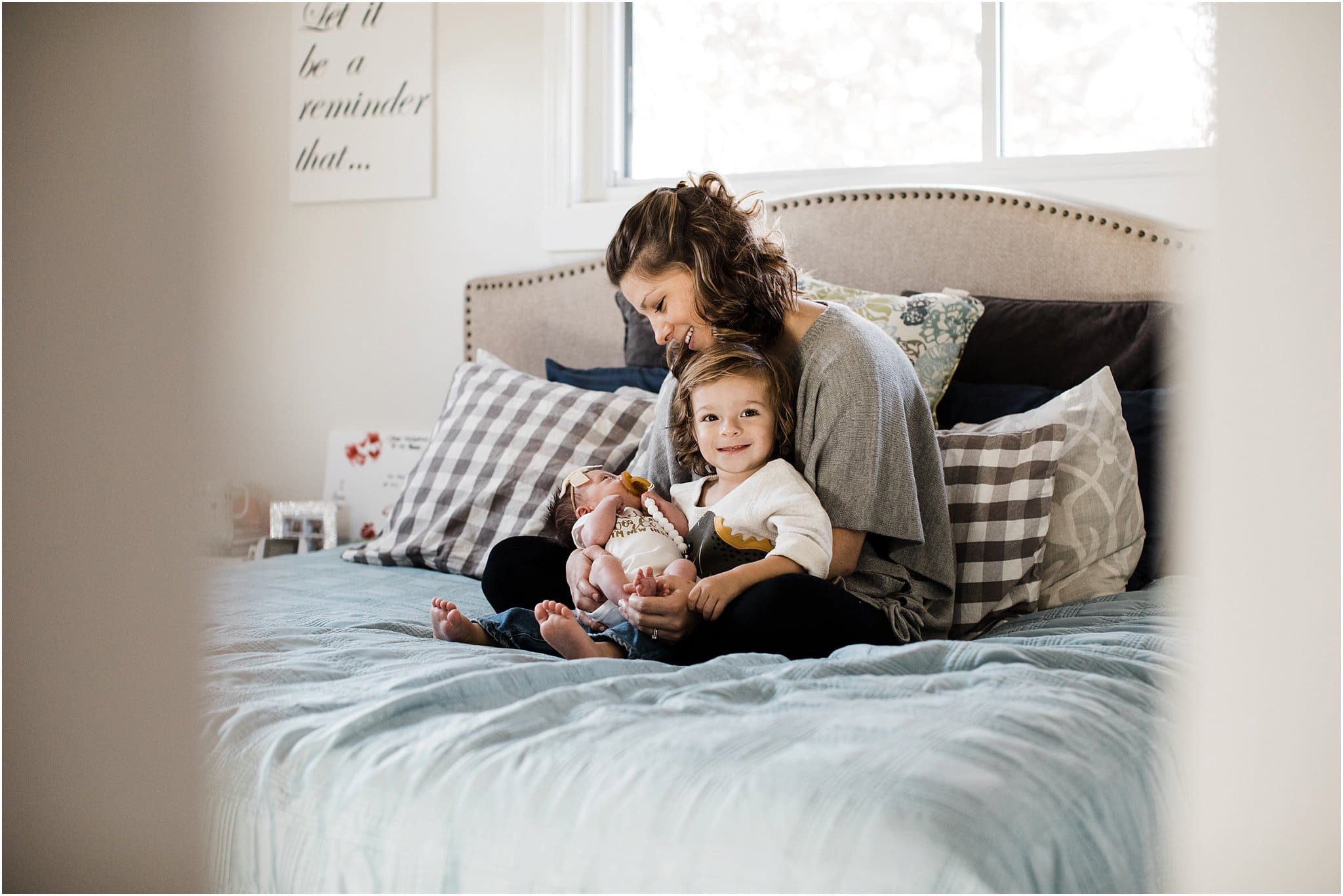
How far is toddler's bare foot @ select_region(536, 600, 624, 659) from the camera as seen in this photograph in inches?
48.3

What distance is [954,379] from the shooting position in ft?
6.48

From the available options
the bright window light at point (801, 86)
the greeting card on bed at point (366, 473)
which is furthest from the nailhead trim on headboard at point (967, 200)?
the greeting card on bed at point (366, 473)

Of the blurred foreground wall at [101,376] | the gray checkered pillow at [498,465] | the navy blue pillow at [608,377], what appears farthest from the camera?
the navy blue pillow at [608,377]

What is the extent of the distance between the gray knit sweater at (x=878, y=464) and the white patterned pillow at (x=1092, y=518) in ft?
0.72

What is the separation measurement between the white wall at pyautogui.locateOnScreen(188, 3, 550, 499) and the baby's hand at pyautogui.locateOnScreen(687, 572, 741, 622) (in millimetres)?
1578

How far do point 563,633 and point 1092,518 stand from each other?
815mm

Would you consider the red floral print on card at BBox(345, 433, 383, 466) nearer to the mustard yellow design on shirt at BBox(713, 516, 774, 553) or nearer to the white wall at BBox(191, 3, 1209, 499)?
the white wall at BBox(191, 3, 1209, 499)

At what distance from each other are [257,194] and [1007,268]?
6.22 ft

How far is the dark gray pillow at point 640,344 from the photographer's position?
7.16 ft

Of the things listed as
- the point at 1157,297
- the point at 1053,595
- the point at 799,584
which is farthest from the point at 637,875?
the point at 1157,297

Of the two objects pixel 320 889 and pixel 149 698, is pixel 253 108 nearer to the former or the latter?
pixel 320 889

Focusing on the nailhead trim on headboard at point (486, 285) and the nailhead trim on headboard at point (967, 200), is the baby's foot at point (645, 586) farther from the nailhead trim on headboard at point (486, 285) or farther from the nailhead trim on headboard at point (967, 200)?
the nailhead trim on headboard at point (486, 285)

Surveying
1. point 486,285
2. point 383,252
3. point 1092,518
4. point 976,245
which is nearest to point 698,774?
point 1092,518

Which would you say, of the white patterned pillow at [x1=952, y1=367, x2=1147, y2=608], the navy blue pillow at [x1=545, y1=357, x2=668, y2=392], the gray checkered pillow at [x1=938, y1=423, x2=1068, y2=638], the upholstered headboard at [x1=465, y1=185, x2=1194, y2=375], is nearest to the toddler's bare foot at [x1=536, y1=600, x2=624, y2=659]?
the gray checkered pillow at [x1=938, y1=423, x2=1068, y2=638]
